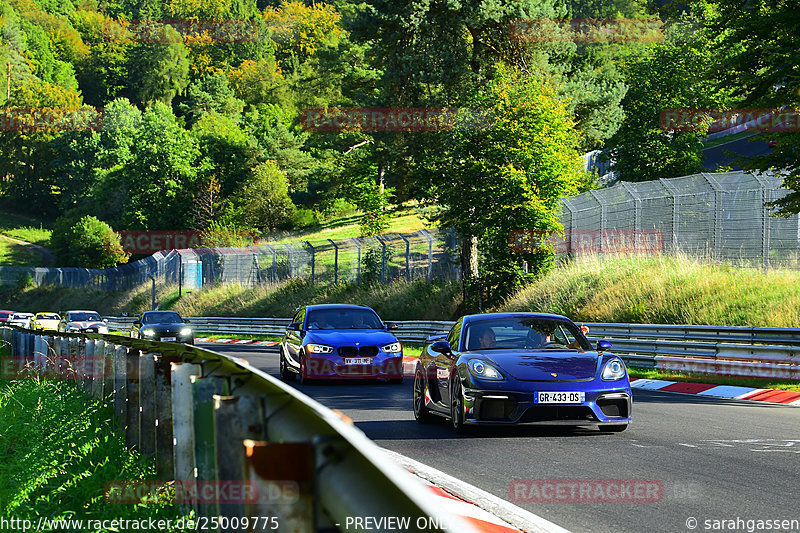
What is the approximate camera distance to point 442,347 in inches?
457

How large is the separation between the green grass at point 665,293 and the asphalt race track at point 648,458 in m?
7.21

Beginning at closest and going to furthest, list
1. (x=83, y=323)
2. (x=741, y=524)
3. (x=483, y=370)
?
(x=741, y=524), (x=483, y=370), (x=83, y=323)

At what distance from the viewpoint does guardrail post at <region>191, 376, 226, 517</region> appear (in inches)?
168

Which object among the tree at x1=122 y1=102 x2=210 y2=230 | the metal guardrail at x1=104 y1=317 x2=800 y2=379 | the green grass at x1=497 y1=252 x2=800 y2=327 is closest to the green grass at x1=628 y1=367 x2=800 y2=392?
the metal guardrail at x1=104 y1=317 x2=800 y2=379

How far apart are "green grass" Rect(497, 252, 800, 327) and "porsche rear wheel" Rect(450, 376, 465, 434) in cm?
1059

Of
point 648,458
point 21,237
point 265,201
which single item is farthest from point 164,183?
point 648,458

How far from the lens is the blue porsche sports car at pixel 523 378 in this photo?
10.3 metres

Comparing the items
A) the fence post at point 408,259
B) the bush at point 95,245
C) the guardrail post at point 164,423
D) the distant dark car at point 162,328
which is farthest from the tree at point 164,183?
the guardrail post at point 164,423

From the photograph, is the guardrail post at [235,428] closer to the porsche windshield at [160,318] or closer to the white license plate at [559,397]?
the white license plate at [559,397]

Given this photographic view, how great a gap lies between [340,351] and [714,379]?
6903 millimetres

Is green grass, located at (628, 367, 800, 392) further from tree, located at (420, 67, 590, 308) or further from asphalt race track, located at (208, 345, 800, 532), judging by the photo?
tree, located at (420, 67, 590, 308)

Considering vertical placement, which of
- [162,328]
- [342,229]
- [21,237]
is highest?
[21,237]

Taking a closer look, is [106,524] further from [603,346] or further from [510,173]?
[510,173]

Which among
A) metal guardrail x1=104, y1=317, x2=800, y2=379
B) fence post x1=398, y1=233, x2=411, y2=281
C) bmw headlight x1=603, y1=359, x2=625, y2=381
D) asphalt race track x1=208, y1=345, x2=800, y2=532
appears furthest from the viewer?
fence post x1=398, y1=233, x2=411, y2=281
